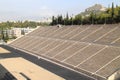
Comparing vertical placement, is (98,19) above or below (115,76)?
above

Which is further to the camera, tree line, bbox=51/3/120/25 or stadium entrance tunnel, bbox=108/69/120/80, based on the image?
tree line, bbox=51/3/120/25

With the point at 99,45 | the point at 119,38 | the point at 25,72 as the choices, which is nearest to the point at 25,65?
the point at 25,72

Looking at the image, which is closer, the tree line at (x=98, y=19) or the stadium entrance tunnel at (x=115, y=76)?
the stadium entrance tunnel at (x=115, y=76)

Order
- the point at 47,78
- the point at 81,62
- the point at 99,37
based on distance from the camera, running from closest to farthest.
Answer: the point at 47,78
the point at 81,62
the point at 99,37

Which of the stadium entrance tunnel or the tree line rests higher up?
the tree line

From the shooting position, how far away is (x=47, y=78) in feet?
85.1

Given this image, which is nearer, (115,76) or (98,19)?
(115,76)

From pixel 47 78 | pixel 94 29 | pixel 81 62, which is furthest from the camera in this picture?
pixel 94 29

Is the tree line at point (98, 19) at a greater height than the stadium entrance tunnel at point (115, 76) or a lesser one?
greater

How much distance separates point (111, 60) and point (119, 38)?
253 inches

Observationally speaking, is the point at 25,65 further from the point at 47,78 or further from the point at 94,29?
the point at 94,29

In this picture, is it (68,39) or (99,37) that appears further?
(68,39)

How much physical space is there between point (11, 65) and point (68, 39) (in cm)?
1289

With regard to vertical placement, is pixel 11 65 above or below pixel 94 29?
below
